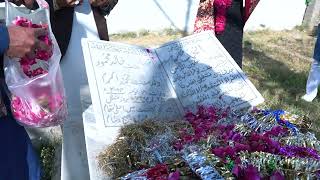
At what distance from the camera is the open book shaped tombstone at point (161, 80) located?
6.00ft

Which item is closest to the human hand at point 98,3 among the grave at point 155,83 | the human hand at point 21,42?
the grave at point 155,83

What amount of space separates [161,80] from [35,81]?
0.66 meters

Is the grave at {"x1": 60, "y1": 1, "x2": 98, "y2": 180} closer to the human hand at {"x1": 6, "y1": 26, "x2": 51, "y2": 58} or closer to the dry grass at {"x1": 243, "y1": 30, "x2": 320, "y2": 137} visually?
the human hand at {"x1": 6, "y1": 26, "x2": 51, "y2": 58}

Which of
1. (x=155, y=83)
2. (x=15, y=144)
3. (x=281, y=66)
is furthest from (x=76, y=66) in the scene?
(x=281, y=66)

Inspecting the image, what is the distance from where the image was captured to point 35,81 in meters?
1.59

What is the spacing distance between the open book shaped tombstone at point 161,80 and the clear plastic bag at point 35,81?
188 mm

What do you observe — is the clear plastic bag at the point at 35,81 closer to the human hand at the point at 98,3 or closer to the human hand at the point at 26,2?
the human hand at the point at 26,2

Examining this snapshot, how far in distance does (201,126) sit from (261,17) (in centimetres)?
575

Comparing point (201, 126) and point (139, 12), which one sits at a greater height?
point (201, 126)

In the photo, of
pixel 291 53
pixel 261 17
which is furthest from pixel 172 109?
pixel 261 17

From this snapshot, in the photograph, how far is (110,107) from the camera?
5.89ft

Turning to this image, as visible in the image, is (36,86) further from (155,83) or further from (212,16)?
(212,16)

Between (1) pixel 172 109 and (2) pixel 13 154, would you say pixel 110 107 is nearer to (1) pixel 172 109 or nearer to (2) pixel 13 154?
(1) pixel 172 109

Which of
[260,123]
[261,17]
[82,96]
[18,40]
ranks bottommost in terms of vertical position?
[261,17]
